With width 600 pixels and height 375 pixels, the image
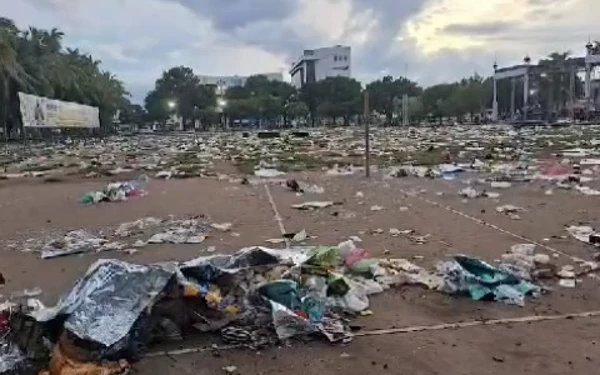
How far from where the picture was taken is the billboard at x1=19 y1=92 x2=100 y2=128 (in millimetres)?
28578

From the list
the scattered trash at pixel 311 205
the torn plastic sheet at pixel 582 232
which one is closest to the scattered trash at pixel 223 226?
the scattered trash at pixel 311 205

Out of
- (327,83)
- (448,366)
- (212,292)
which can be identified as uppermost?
(327,83)

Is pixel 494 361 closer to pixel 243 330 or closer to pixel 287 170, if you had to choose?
pixel 243 330

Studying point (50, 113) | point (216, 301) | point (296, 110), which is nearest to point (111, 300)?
point (216, 301)

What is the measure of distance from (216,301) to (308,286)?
0.69 meters

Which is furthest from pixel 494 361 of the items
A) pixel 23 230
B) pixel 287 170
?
pixel 287 170

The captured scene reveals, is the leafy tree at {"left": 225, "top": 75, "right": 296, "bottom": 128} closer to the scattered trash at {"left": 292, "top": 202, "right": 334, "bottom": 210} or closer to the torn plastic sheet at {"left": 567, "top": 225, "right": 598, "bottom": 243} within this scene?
the scattered trash at {"left": 292, "top": 202, "right": 334, "bottom": 210}

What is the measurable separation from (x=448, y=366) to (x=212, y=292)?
157cm

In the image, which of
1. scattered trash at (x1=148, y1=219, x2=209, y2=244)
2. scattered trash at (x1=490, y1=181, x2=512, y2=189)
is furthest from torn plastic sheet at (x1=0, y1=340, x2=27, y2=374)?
scattered trash at (x1=490, y1=181, x2=512, y2=189)

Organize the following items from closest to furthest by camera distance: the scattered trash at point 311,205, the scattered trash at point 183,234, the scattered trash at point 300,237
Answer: the scattered trash at point 300,237 < the scattered trash at point 183,234 < the scattered trash at point 311,205

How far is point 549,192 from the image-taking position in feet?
31.7

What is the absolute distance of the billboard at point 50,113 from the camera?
2858cm

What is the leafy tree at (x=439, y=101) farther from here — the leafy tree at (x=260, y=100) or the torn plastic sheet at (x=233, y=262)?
the torn plastic sheet at (x=233, y=262)

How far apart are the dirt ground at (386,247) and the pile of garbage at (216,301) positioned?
Answer: 0.14 m
